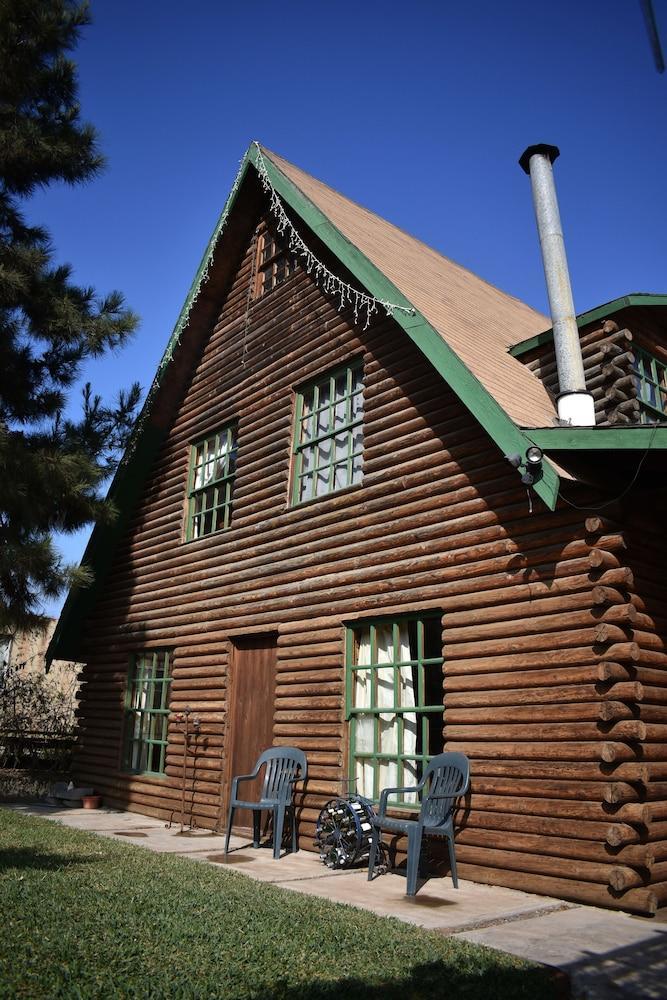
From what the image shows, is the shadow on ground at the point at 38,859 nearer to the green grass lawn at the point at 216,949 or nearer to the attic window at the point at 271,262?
the green grass lawn at the point at 216,949

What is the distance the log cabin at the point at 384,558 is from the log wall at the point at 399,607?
0.08ft

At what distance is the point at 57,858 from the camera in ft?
→ 22.5

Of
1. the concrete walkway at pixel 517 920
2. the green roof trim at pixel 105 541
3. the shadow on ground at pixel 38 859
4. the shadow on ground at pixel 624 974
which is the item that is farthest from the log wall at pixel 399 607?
the shadow on ground at pixel 38 859

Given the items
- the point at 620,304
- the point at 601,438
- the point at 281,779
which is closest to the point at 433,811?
the point at 281,779

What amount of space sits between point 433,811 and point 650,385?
4.59 metres

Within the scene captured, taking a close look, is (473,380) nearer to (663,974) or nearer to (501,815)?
(501,815)

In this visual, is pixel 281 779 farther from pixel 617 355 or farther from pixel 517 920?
pixel 617 355

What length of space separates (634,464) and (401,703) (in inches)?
122

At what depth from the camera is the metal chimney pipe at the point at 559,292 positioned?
7.09 m

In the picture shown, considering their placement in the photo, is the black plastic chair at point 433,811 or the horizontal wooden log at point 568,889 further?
the black plastic chair at point 433,811

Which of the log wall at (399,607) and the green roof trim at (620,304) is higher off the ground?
the green roof trim at (620,304)

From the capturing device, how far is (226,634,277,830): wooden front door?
9.59 m

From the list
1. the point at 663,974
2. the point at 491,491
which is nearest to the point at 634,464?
the point at 491,491

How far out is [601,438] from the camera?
604 cm
